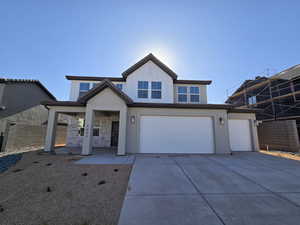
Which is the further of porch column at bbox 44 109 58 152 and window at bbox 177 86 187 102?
window at bbox 177 86 187 102

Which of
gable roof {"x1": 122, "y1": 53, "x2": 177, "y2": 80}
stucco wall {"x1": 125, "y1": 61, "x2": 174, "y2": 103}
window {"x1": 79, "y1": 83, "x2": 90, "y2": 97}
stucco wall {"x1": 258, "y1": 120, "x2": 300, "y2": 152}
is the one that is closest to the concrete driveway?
stucco wall {"x1": 125, "y1": 61, "x2": 174, "y2": 103}

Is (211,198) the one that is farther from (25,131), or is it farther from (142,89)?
(25,131)

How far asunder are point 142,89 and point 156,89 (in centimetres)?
122

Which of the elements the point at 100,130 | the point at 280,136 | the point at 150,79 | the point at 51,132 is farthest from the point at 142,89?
the point at 280,136

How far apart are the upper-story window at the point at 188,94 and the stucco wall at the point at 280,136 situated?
21.6 ft

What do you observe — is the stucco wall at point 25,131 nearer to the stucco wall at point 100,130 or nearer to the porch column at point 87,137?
the stucco wall at point 100,130

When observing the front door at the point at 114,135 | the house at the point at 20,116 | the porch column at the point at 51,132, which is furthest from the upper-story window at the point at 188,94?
the house at the point at 20,116

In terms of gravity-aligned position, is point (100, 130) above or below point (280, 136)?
above

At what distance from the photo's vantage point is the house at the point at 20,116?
30.7ft

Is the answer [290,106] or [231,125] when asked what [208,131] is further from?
[290,106]

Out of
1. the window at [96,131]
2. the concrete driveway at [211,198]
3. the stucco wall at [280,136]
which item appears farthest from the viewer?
the window at [96,131]

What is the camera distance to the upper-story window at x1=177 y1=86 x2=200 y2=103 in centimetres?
1131

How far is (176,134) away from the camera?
8602 mm

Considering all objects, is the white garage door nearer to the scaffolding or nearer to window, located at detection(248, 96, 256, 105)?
the scaffolding
